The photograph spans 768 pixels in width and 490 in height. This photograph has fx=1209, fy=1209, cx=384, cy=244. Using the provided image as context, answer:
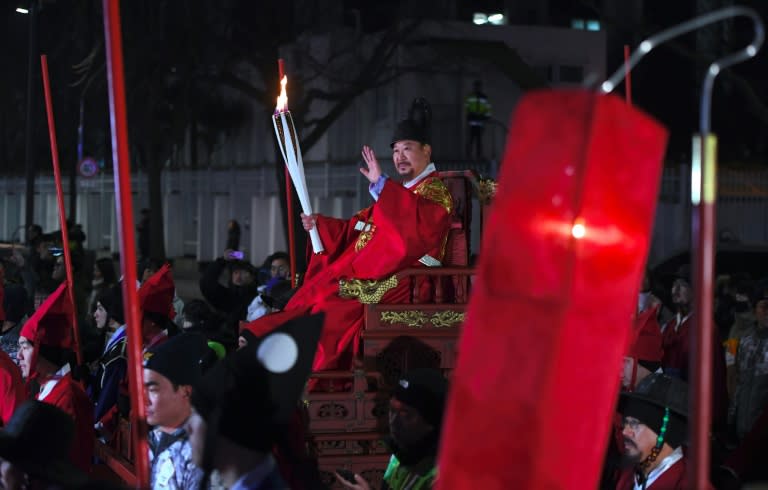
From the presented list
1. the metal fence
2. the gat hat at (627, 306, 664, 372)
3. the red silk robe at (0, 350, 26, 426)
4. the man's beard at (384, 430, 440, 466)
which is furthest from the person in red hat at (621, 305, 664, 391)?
the metal fence

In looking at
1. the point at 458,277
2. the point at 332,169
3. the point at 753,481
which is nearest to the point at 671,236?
the point at 332,169

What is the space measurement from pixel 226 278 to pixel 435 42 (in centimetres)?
1368

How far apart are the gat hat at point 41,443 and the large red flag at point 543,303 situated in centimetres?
183

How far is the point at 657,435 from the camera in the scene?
4.55m

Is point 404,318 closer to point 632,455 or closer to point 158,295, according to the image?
point 158,295

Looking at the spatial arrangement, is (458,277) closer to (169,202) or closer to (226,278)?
(226,278)

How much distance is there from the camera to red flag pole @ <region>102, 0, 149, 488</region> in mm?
3131

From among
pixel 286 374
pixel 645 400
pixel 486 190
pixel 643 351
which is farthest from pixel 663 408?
pixel 486 190

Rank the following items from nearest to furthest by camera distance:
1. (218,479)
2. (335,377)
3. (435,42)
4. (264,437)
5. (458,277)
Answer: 1. (264,437)
2. (218,479)
3. (335,377)
4. (458,277)
5. (435,42)

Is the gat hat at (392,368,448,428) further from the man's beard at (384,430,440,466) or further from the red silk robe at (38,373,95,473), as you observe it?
the red silk robe at (38,373,95,473)

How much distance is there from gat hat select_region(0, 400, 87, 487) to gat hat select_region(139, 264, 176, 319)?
10.6 feet

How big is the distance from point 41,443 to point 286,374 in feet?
3.04

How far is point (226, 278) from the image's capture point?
13.7 metres

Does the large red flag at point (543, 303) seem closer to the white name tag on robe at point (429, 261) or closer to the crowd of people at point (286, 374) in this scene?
the crowd of people at point (286, 374)
